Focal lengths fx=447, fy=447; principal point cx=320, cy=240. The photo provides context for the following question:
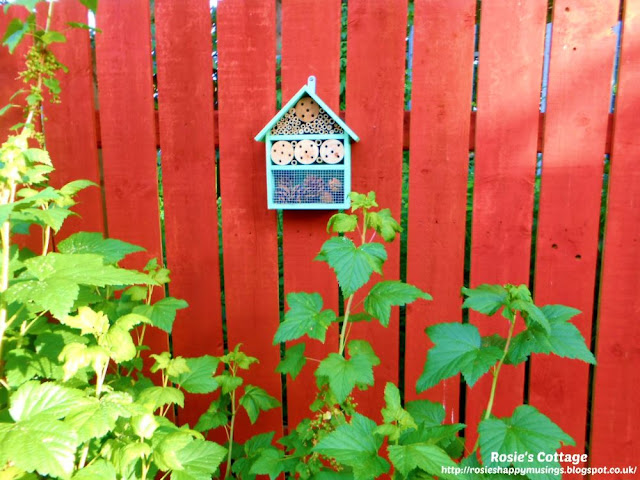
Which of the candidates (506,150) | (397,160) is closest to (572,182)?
(506,150)

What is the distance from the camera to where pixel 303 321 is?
1.25 m

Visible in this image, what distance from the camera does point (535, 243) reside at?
1.75 metres

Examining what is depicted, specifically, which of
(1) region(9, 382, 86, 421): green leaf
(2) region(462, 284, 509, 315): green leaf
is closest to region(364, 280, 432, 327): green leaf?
(2) region(462, 284, 509, 315): green leaf

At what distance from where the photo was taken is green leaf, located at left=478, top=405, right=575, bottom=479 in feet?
3.08

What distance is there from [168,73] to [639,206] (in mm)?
1826

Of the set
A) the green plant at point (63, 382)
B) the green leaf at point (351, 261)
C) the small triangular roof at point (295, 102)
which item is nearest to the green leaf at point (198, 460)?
the green plant at point (63, 382)

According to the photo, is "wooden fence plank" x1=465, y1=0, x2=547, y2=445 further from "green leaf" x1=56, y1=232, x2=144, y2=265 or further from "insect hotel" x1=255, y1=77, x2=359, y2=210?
"green leaf" x1=56, y1=232, x2=144, y2=265

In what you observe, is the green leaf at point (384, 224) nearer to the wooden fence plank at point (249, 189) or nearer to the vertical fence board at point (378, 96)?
the vertical fence board at point (378, 96)

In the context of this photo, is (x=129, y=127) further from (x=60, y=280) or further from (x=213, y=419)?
(x=213, y=419)

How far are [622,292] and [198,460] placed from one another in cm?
154

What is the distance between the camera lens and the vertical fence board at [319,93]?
1.69m

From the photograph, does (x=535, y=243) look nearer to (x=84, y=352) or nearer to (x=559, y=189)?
(x=559, y=189)

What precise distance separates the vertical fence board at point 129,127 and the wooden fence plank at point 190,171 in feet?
0.20

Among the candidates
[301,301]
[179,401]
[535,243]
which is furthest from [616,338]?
[179,401]
